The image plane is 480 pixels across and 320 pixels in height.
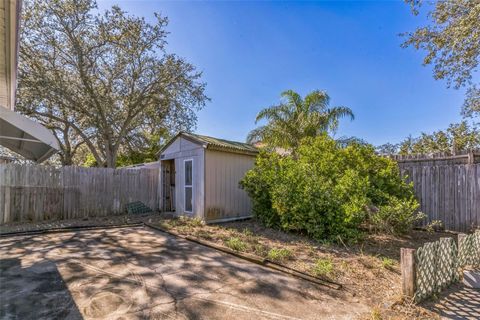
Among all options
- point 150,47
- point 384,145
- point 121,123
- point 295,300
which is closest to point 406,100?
point 384,145

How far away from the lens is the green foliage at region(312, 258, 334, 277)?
3.74 m

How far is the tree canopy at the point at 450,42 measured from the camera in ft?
21.1

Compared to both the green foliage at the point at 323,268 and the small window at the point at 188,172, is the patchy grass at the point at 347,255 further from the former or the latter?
the small window at the point at 188,172

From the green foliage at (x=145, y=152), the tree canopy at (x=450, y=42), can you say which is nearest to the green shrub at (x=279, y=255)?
the tree canopy at (x=450, y=42)

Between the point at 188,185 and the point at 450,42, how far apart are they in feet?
28.6

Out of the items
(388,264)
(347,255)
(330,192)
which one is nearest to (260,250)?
(347,255)

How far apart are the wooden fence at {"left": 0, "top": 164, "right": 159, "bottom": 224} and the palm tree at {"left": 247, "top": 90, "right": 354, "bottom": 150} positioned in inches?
216

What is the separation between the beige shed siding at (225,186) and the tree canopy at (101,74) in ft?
24.6

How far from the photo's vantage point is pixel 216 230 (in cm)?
677

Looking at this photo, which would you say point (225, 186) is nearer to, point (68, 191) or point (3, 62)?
point (68, 191)

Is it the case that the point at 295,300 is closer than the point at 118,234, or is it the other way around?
the point at 295,300

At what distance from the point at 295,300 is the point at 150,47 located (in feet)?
43.9

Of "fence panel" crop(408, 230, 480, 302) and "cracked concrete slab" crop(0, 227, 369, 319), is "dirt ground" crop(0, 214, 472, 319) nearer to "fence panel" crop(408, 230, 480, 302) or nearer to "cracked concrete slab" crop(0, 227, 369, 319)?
"cracked concrete slab" crop(0, 227, 369, 319)

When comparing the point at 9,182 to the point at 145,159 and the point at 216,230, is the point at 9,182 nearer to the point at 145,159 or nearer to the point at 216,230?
the point at 216,230
